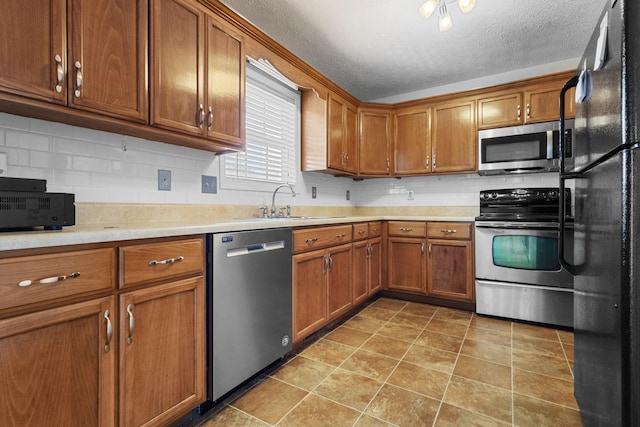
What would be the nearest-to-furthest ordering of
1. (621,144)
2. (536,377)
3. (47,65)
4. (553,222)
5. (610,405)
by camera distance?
(621,144), (610,405), (47,65), (536,377), (553,222)

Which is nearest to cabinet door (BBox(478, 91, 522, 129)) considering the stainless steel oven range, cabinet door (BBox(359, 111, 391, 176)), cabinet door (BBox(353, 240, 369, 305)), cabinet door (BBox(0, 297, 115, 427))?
the stainless steel oven range

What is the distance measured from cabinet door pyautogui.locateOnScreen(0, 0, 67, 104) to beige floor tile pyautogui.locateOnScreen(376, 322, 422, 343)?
245cm

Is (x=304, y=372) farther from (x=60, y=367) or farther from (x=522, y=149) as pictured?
(x=522, y=149)

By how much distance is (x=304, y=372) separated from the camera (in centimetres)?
190

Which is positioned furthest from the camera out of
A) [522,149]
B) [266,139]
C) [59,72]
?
[522,149]

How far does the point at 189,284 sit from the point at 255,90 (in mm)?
1937

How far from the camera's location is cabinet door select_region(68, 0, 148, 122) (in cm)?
131

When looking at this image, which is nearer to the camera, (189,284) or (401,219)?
(189,284)

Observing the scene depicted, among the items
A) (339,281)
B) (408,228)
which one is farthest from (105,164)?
(408,228)

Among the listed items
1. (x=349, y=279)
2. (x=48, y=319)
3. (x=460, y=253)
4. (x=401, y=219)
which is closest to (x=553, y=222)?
(x=460, y=253)

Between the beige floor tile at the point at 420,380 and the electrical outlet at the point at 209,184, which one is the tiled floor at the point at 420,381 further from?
the electrical outlet at the point at 209,184

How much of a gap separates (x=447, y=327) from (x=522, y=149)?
1.88m

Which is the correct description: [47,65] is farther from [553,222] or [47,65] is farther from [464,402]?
[553,222]

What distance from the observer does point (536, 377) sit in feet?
6.02
